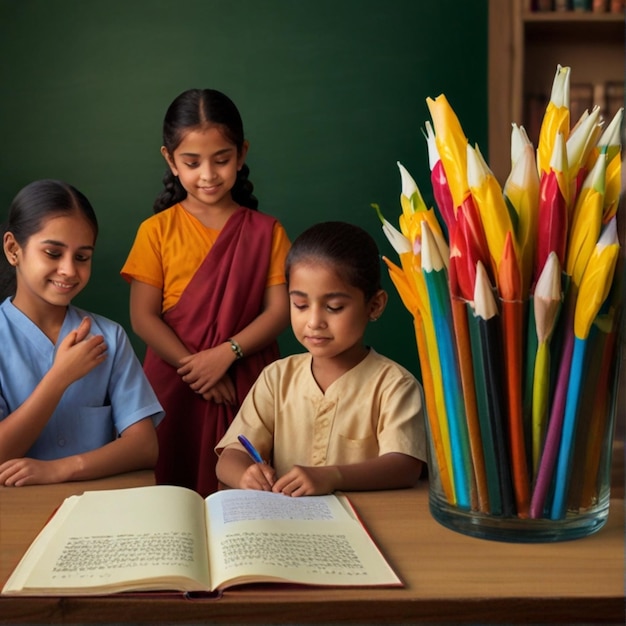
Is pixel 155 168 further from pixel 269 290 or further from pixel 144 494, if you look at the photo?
pixel 144 494

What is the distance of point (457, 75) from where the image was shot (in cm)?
314

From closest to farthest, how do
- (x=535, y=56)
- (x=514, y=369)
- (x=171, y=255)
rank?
(x=514, y=369), (x=171, y=255), (x=535, y=56)

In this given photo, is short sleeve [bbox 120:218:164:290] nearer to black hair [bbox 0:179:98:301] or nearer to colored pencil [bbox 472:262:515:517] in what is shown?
black hair [bbox 0:179:98:301]

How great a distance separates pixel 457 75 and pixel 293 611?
8.67ft

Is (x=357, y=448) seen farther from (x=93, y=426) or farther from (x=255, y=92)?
(x=255, y=92)

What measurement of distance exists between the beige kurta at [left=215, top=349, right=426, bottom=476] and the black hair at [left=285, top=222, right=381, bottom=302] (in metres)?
0.13

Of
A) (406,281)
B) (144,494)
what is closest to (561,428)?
(406,281)

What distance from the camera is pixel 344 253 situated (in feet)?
4.86

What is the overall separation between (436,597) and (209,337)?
1.43 meters

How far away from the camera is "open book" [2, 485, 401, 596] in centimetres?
78

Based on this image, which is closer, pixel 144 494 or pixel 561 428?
pixel 561 428

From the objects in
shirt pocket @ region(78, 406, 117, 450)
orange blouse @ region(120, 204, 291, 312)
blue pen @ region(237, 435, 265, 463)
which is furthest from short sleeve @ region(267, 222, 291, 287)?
blue pen @ region(237, 435, 265, 463)

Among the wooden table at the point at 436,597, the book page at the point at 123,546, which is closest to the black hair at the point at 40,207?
the book page at the point at 123,546

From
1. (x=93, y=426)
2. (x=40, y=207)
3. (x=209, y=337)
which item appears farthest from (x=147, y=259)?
(x=93, y=426)
